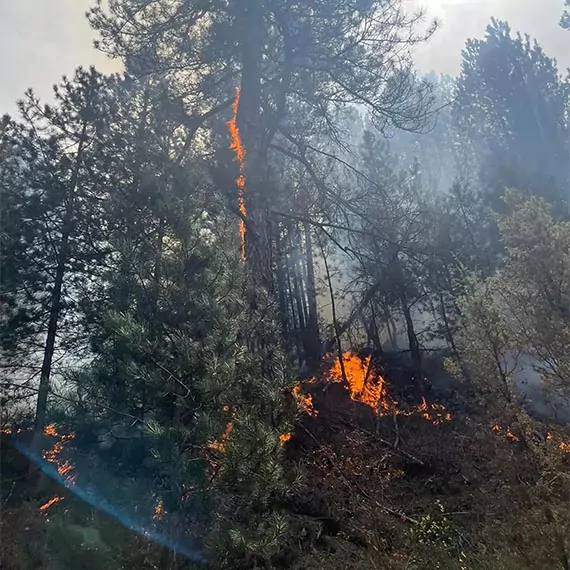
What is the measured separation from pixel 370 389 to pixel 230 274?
464 inches

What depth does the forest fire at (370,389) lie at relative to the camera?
13.7 m

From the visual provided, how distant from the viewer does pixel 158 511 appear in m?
4.59

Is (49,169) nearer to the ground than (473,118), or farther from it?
nearer to the ground

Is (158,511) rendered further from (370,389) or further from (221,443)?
A: (370,389)

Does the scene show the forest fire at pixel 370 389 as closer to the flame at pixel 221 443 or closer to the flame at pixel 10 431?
the flame at pixel 10 431

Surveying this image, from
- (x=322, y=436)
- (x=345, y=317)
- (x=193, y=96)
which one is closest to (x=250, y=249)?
(x=193, y=96)

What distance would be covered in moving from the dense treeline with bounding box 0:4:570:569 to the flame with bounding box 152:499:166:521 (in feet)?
0.10

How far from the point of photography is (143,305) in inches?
186

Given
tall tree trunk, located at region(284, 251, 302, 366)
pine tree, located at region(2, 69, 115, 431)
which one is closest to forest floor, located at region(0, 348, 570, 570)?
pine tree, located at region(2, 69, 115, 431)

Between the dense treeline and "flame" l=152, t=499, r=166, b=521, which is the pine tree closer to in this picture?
the dense treeline

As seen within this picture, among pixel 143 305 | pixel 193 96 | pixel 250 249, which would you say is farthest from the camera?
pixel 193 96

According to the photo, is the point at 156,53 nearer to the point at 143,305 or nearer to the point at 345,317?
the point at 143,305

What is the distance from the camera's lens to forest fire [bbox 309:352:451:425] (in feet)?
45.0

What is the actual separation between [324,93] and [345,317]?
1106 cm
